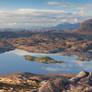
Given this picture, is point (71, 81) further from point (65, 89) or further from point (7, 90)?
point (7, 90)

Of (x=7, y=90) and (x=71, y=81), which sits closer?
(x=71, y=81)

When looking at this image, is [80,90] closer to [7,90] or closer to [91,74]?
[91,74]

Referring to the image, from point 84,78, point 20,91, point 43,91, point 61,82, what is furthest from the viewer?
point 84,78

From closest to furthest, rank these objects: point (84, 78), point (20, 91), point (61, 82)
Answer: point (61, 82)
point (20, 91)
point (84, 78)

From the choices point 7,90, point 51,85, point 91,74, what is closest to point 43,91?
point 51,85

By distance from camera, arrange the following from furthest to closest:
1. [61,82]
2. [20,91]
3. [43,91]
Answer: [20,91] < [61,82] < [43,91]

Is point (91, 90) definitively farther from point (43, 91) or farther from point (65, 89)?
point (43, 91)

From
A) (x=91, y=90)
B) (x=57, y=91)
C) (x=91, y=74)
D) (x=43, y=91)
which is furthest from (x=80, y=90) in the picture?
(x=91, y=74)

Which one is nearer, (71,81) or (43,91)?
(43,91)
